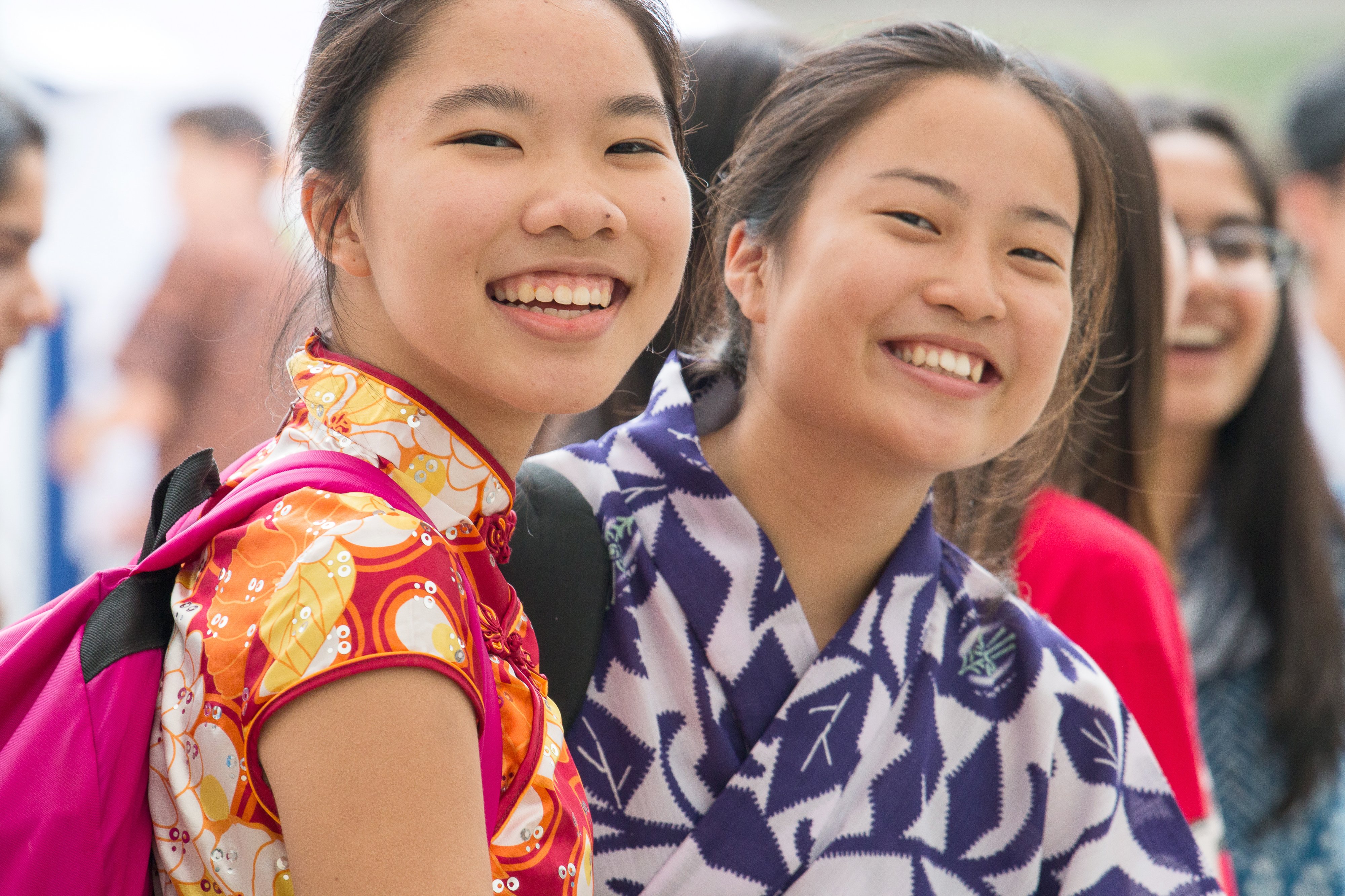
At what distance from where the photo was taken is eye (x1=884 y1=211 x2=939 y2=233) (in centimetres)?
140

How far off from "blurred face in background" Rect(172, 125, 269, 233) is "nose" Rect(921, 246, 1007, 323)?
2654 mm

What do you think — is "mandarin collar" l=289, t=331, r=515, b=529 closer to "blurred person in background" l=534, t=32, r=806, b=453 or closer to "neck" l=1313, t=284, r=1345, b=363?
"blurred person in background" l=534, t=32, r=806, b=453

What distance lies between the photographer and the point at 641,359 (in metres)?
2.00

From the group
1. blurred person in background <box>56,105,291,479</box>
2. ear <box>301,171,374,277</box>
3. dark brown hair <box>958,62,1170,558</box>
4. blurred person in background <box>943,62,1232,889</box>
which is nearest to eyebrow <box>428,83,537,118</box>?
ear <box>301,171,374,277</box>

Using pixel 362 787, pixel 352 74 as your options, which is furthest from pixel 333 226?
pixel 362 787

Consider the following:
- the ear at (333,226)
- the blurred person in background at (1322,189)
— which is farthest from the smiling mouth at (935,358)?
the blurred person in background at (1322,189)

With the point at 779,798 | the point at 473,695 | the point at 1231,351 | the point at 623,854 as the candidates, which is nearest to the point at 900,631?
the point at 779,798

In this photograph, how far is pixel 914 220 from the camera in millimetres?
1408

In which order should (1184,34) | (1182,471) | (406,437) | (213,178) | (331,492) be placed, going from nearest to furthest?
(331,492), (406,437), (1182,471), (213,178), (1184,34)

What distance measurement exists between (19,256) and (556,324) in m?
1.36

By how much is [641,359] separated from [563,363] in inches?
36.2

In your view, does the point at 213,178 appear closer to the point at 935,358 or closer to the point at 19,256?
the point at 19,256

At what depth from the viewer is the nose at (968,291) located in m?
1.37

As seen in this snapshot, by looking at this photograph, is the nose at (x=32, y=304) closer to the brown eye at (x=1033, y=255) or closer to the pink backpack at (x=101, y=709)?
the pink backpack at (x=101, y=709)
